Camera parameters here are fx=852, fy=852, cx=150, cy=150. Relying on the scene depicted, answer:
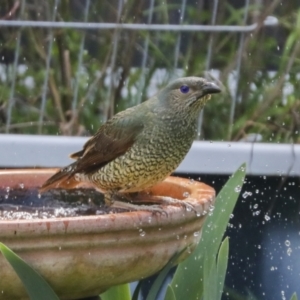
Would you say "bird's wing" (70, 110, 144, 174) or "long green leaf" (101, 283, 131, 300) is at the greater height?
"bird's wing" (70, 110, 144, 174)

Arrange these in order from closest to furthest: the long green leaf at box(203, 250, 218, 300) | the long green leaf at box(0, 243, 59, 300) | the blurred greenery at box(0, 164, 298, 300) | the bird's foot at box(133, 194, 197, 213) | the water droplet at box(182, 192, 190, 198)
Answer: the long green leaf at box(0, 243, 59, 300) < the long green leaf at box(203, 250, 218, 300) < the bird's foot at box(133, 194, 197, 213) < the blurred greenery at box(0, 164, 298, 300) < the water droplet at box(182, 192, 190, 198)

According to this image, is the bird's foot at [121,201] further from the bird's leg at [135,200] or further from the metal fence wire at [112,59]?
the metal fence wire at [112,59]

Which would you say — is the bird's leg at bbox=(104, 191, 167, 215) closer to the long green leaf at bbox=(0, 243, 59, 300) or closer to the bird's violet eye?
the bird's violet eye

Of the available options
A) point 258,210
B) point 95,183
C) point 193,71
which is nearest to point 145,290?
point 258,210

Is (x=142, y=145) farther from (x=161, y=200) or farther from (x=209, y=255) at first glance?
(x=209, y=255)

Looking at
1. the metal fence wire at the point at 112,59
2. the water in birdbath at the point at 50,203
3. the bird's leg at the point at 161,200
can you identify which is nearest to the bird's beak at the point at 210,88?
the bird's leg at the point at 161,200

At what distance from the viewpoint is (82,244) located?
82.7 inches

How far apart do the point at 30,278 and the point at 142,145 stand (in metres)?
0.77

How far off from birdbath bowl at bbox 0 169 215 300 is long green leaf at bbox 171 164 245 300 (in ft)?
0.48

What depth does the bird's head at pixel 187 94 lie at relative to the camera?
106 inches

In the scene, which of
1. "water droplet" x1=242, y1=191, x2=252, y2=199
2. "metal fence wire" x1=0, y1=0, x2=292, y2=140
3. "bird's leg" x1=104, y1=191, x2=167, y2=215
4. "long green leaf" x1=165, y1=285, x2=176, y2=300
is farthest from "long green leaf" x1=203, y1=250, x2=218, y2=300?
"metal fence wire" x1=0, y1=0, x2=292, y2=140

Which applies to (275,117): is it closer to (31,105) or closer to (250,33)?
(250,33)

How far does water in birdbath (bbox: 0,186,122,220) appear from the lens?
2.70 m

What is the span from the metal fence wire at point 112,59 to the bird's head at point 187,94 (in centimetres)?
185
